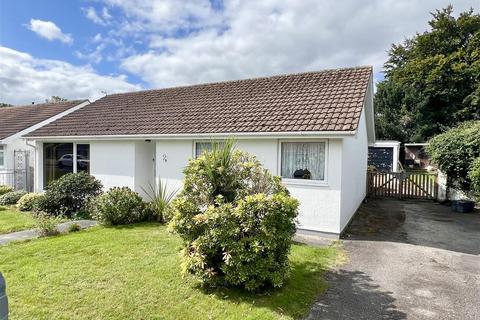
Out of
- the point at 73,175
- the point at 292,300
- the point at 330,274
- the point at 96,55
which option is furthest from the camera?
the point at 96,55

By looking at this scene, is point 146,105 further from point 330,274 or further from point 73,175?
point 330,274

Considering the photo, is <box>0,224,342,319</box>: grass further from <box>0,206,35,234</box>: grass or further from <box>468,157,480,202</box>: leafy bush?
<box>468,157,480,202</box>: leafy bush

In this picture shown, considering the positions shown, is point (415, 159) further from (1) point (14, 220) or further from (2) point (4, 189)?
(2) point (4, 189)

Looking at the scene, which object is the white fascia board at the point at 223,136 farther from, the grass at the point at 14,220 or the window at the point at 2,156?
the window at the point at 2,156

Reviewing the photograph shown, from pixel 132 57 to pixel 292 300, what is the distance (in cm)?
1625

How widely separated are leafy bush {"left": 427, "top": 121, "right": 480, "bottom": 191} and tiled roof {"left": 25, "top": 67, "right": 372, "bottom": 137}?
22.6 ft

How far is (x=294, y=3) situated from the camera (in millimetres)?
10555

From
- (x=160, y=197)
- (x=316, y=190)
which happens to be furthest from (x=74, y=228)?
(x=316, y=190)

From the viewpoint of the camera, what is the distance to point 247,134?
984 centimetres

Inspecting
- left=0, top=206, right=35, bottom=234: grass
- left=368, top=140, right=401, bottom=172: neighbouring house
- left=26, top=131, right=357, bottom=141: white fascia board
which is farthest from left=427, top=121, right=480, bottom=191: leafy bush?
left=0, top=206, right=35, bottom=234: grass

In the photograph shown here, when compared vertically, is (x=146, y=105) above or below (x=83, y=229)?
above

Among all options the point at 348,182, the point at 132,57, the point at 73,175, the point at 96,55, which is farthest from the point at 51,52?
the point at 348,182

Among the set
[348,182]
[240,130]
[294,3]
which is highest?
[294,3]

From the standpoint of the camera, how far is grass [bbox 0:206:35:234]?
378 inches
